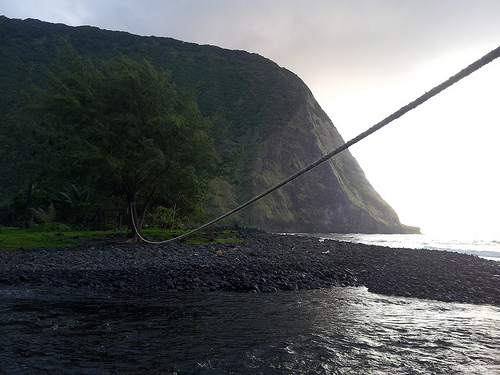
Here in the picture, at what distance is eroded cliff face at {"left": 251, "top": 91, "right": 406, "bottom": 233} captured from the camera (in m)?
82.1

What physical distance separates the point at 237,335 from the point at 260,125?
9135 centimetres

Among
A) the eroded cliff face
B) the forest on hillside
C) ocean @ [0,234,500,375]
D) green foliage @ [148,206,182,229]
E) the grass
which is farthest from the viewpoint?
the eroded cliff face

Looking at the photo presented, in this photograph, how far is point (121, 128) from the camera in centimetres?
1750

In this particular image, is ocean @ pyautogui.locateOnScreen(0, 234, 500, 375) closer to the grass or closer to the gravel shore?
the gravel shore

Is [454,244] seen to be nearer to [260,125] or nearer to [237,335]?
[237,335]

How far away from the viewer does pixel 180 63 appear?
4286 inches

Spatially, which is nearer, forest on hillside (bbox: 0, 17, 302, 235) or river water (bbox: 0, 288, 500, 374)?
river water (bbox: 0, 288, 500, 374)

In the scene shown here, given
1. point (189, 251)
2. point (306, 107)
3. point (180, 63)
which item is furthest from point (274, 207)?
point (189, 251)

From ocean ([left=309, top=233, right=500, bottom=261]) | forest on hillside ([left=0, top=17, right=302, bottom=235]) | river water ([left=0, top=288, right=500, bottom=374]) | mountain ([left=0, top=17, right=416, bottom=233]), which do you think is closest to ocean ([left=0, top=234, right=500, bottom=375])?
river water ([left=0, top=288, right=500, bottom=374])

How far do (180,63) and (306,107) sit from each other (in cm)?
4217

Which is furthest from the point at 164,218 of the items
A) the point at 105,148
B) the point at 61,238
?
the point at 105,148

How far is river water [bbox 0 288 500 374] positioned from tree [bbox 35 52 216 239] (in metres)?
9.95

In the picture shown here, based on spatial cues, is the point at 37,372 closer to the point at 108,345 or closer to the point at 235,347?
the point at 108,345

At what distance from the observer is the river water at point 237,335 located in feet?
12.9
